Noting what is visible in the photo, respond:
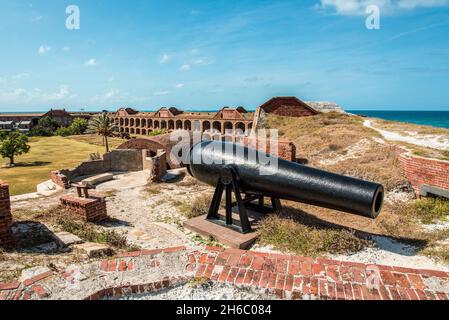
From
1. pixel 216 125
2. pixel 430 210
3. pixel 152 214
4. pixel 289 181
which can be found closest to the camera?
pixel 289 181

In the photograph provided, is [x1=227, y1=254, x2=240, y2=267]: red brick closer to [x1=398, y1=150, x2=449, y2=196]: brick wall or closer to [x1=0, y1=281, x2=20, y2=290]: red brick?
[x1=0, y1=281, x2=20, y2=290]: red brick

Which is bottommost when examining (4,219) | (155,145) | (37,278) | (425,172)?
(37,278)

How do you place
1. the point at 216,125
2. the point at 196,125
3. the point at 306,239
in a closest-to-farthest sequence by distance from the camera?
1. the point at 306,239
2. the point at 216,125
3. the point at 196,125

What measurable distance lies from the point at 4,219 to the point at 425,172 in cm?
901

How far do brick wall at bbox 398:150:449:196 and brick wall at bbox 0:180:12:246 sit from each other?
8882mm

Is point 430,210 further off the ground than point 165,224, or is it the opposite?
point 430,210

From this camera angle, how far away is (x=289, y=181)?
5164 mm

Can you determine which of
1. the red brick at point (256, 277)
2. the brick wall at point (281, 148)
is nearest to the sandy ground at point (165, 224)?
the red brick at point (256, 277)

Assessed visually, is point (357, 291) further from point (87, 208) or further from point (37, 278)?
point (87, 208)

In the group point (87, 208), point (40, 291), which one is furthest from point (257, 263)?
point (87, 208)

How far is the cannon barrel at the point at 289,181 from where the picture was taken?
455 centimetres

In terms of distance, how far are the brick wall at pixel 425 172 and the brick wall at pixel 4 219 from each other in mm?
8882

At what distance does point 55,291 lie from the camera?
11.0 feet
